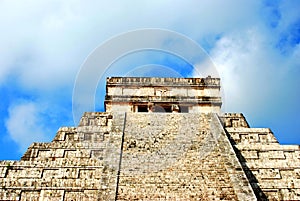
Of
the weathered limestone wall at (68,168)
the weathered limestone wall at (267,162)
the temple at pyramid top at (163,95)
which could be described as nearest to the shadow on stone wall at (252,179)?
the weathered limestone wall at (267,162)

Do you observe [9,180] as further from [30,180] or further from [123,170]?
[123,170]

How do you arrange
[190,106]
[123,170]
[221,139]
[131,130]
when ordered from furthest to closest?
[190,106]
[131,130]
[221,139]
[123,170]

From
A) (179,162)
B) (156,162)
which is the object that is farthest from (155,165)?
(179,162)

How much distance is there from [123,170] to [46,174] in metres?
1.90

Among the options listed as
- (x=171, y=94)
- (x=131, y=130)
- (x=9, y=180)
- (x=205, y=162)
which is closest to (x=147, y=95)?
(x=171, y=94)

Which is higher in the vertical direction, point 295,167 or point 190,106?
point 190,106

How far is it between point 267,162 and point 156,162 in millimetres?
3008

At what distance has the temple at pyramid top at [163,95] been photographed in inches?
617

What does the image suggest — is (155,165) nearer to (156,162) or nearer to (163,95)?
(156,162)

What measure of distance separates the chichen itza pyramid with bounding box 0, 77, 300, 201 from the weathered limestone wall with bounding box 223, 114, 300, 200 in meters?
0.02

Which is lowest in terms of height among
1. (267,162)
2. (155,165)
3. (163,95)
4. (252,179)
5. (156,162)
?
(252,179)

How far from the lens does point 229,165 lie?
376 inches

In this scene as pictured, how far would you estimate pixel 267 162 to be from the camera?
1042 centimetres

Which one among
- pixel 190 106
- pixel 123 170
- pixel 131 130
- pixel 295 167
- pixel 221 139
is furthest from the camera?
pixel 190 106
